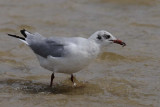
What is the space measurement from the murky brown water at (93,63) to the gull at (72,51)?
45 centimetres

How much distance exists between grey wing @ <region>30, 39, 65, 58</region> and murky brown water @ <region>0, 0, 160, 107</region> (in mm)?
586

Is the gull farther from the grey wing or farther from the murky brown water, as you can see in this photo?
the murky brown water

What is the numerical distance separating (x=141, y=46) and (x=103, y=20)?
6.44ft

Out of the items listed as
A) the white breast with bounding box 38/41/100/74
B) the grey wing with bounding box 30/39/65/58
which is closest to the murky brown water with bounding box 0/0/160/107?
the white breast with bounding box 38/41/100/74

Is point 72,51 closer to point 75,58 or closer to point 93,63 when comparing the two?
point 75,58

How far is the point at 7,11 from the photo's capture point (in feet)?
38.7

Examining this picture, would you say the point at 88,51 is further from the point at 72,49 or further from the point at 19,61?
the point at 19,61

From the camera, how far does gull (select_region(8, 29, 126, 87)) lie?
276 inches

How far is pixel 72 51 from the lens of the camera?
6.98 meters

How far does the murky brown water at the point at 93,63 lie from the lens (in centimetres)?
690

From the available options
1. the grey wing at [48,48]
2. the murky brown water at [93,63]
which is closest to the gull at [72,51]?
the grey wing at [48,48]

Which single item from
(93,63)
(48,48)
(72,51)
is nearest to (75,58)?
→ (72,51)

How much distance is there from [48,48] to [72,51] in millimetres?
589

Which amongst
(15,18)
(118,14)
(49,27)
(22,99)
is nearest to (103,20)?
(118,14)
